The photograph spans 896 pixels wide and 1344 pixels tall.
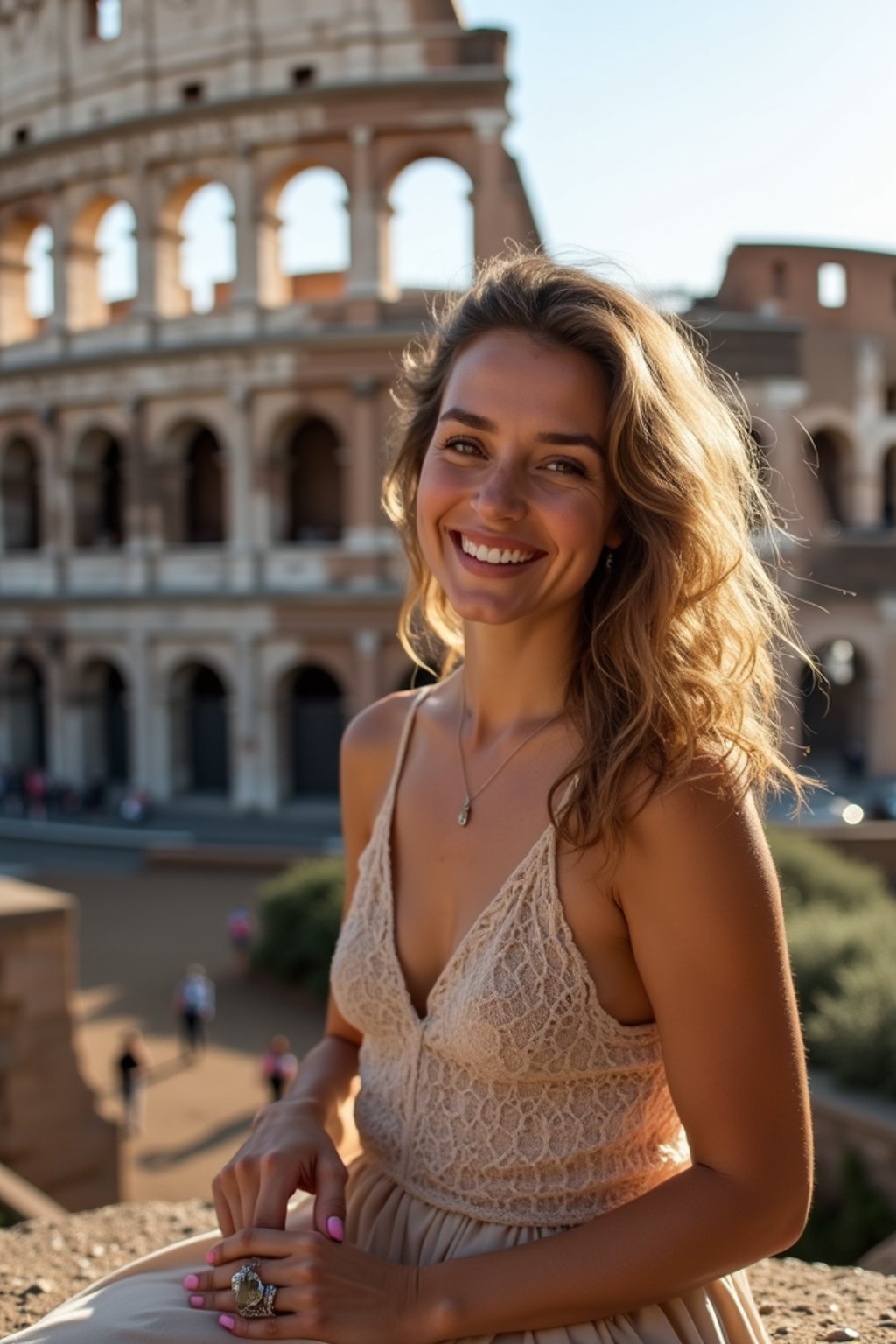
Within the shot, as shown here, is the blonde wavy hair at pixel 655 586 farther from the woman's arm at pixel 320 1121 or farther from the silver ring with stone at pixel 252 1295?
the silver ring with stone at pixel 252 1295

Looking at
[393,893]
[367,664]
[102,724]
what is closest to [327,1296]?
[393,893]

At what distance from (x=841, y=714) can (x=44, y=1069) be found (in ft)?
83.3

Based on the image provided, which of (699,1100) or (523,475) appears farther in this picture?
(523,475)

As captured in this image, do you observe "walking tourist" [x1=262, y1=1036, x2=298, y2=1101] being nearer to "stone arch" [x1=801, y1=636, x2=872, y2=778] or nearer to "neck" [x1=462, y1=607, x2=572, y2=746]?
"neck" [x1=462, y1=607, x2=572, y2=746]

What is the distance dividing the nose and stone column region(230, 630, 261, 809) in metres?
23.5

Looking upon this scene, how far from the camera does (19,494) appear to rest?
98.6 ft

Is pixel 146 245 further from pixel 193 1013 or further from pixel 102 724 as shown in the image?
pixel 193 1013

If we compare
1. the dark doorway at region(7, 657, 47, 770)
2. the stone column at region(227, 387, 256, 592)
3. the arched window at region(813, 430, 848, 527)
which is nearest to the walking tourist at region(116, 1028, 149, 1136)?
the stone column at region(227, 387, 256, 592)

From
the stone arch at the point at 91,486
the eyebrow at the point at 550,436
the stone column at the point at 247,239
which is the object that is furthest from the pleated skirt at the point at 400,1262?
the stone arch at the point at 91,486

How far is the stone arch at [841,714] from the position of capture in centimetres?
2706

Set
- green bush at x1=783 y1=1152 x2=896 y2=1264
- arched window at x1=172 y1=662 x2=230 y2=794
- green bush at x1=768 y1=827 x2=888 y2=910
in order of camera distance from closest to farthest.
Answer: green bush at x1=783 y1=1152 x2=896 y2=1264 < green bush at x1=768 y1=827 x2=888 y2=910 < arched window at x1=172 y1=662 x2=230 y2=794

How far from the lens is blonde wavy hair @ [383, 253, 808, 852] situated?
2199mm

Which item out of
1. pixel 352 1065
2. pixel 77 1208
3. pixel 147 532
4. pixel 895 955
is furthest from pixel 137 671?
pixel 352 1065

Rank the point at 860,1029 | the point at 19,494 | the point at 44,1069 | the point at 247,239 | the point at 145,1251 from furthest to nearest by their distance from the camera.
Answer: the point at 19,494 → the point at 247,239 → the point at 44,1069 → the point at 860,1029 → the point at 145,1251
